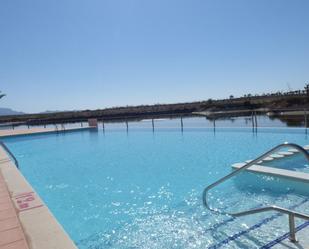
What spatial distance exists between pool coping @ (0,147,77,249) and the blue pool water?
2.35 feet

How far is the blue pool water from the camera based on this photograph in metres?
2.94

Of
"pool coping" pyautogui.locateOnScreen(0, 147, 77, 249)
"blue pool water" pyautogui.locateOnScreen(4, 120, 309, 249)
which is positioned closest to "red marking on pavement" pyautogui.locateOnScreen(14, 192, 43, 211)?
"pool coping" pyautogui.locateOnScreen(0, 147, 77, 249)

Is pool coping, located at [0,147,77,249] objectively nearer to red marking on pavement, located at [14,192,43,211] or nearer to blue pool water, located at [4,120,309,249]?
red marking on pavement, located at [14,192,43,211]

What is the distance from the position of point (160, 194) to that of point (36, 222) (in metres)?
2.47

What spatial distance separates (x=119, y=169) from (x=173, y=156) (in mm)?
1755

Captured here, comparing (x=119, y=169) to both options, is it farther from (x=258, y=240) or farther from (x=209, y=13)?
(x=209, y=13)

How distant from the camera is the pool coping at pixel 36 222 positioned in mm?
2111

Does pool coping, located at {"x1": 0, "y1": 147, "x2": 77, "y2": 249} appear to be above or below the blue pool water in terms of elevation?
above

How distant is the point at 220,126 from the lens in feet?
39.0

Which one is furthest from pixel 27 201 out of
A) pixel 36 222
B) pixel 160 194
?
pixel 160 194

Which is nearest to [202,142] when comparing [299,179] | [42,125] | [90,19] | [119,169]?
[119,169]

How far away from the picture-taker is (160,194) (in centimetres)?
463

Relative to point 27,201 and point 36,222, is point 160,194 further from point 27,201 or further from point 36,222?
point 36,222

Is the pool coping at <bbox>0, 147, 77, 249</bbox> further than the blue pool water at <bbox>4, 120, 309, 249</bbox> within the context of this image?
No
